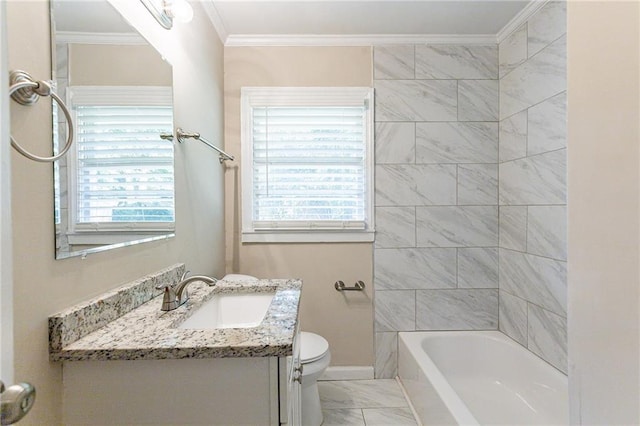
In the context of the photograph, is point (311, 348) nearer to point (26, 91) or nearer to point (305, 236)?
point (305, 236)

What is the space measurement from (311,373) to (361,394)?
68cm

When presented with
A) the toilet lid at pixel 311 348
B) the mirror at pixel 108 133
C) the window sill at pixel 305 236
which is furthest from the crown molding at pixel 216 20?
the toilet lid at pixel 311 348

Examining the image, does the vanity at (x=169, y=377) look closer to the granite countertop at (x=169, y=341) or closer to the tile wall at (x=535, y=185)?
the granite countertop at (x=169, y=341)

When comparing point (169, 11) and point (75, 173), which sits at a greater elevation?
point (169, 11)

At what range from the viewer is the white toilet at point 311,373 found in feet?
5.53

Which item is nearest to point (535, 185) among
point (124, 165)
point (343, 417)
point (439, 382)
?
point (439, 382)

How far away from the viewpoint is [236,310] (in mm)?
1401

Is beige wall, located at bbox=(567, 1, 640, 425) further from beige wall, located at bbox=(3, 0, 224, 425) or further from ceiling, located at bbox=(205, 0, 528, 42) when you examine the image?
ceiling, located at bbox=(205, 0, 528, 42)

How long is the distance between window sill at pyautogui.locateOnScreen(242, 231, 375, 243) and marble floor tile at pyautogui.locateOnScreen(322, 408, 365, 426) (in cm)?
108

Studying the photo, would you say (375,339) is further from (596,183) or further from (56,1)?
(56,1)

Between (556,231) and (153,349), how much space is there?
2.05 metres

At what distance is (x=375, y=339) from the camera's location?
7.66 ft

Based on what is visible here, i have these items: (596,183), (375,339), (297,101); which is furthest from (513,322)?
(297,101)

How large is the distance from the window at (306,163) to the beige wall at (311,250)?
0.24 feet
